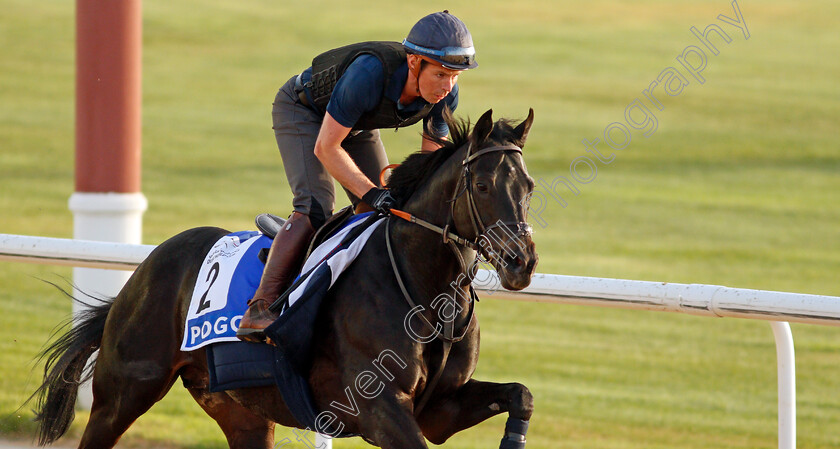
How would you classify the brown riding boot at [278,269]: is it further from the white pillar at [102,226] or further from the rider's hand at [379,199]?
the white pillar at [102,226]

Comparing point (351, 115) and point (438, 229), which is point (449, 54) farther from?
point (438, 229)

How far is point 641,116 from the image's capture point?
20859 millimetres

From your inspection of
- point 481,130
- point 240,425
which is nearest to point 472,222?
point 481,130

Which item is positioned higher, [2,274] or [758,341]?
[2,274]

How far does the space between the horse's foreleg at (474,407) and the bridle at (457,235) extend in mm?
60

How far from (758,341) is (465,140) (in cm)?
662

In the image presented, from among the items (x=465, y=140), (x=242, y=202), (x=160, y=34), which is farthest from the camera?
(x=160, y=34)

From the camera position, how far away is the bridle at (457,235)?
10.4 ft

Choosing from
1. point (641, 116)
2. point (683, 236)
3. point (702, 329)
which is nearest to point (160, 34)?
point (641, 116)


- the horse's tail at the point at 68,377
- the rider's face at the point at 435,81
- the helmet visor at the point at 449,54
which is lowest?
the horse's tail at the point at 68,377

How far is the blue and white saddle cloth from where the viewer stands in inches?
141

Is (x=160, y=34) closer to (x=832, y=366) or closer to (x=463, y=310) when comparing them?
(x=832, y=366)

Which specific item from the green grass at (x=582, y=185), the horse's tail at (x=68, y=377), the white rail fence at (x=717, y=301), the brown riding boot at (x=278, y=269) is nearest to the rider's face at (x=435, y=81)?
the brown riding boot at (x=278, y=269)

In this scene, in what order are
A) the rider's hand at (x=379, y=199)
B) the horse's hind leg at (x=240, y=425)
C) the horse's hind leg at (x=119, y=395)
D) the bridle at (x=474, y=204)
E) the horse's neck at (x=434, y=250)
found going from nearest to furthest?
the bridle at (x=474, y=204)
the horse's neck at (x=434, y=250)
the rider's hand at (x=379, y=199)
the horse's hind leg at (x=119, y=395)
the horse's hind leg at (x=240, y=425)
